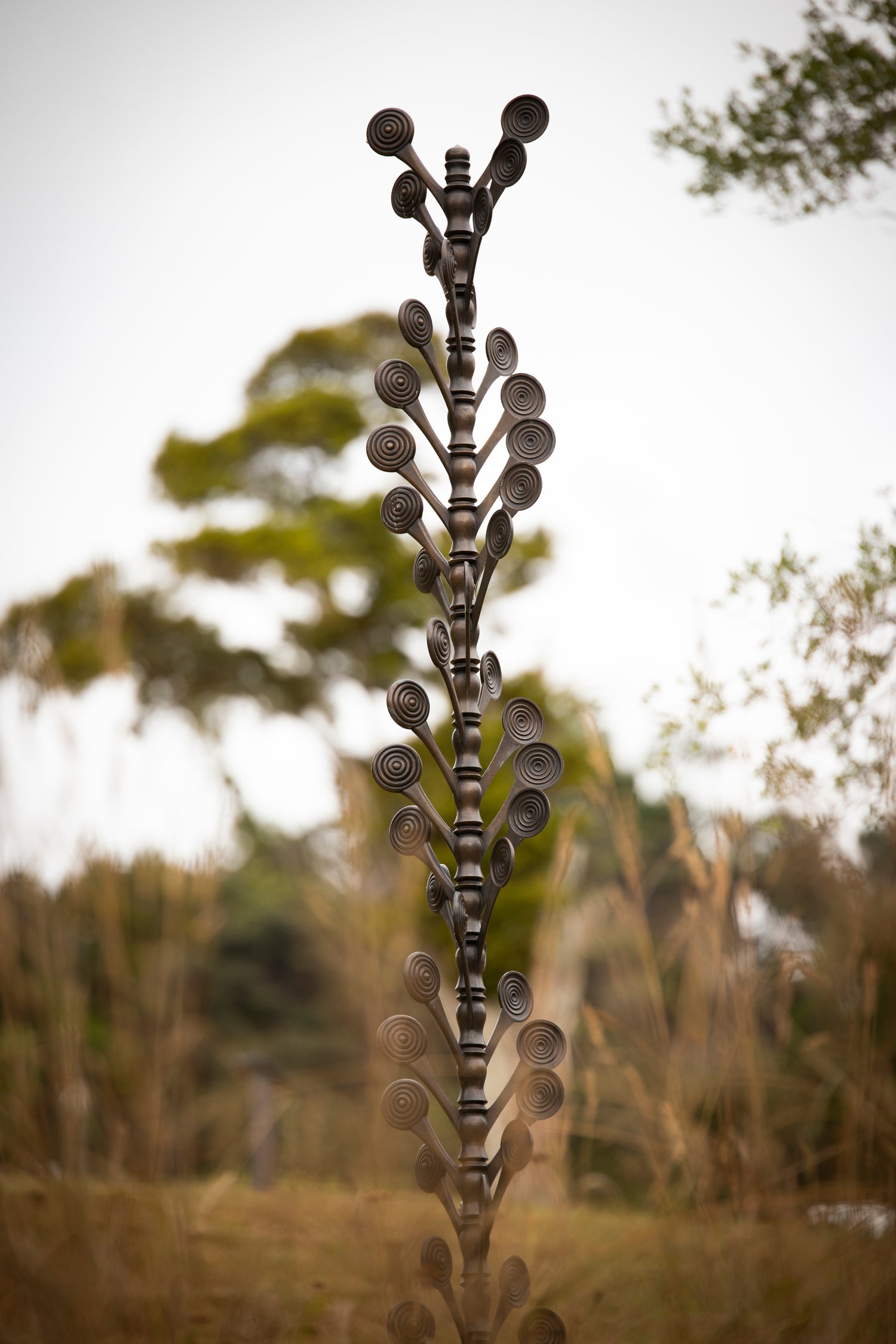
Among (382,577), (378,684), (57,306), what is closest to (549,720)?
(378,684)

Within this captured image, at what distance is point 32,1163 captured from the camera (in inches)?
48.4

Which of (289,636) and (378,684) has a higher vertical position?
(289,636)

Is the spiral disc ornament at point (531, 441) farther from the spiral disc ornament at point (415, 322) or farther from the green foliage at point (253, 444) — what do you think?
the green foliage at point (253, 444)

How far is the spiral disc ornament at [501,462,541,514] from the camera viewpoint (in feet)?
4.74

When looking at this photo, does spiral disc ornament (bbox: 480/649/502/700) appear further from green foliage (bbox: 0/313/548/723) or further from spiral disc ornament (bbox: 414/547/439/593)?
green foliage (bbox: 0/313/548/723)

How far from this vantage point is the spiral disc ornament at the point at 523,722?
1409 mm

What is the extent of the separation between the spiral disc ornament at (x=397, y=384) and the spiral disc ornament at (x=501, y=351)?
0.43 ft

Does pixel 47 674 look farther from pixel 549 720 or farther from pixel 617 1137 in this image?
pixel 549 720

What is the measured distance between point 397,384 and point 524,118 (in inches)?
17.2

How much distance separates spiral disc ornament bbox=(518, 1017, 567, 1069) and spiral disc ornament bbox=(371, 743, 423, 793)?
34 centimetres

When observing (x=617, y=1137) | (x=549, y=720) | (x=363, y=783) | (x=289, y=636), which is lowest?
(x=617, y=1137)

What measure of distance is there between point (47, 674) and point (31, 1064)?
0.55 m

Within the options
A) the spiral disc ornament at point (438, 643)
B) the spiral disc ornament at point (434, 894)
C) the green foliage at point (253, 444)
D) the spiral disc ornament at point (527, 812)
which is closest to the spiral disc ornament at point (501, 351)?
the spiral disc ornament at point (438, 643)

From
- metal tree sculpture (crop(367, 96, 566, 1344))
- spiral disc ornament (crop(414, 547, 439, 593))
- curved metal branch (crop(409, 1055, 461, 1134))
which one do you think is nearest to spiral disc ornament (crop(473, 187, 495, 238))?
metal tree sculpture (crop(367, 96, 566, 1344))
